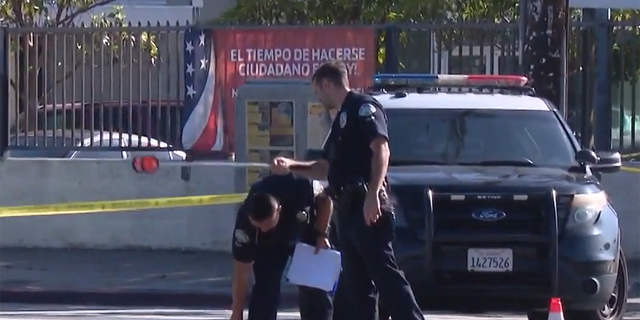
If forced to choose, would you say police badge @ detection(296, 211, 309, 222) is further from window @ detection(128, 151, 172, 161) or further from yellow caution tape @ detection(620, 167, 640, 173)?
window @ detection(128, 151, 172, 161)

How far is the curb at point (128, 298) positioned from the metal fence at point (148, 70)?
2765mm

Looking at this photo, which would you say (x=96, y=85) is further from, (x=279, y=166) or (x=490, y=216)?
(x=279, y=166)

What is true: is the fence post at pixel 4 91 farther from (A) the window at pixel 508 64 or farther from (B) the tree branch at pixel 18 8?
(B) the tree branch at pixel 18 8

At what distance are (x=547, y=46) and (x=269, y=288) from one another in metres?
4.97

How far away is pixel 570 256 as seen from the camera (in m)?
8.30

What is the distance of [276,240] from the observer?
25.0 feet

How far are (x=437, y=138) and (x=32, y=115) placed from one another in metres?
6.18

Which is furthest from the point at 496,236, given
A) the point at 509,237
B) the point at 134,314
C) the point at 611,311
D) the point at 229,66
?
the point at 229,66

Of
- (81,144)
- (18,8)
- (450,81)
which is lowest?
(81,144)

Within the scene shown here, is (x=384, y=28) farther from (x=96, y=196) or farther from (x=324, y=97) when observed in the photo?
(x=324, y=97)

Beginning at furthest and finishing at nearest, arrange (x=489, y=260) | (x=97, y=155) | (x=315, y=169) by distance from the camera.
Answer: (x=97, y=155), (x=489, y=260), (x=315, y=169)

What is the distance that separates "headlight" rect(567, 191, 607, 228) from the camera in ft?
27.6

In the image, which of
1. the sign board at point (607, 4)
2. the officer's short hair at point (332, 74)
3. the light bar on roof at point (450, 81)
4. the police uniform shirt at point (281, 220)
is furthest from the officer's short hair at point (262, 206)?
the sign board at point (607, 4)

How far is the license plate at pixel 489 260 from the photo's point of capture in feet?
27.2
